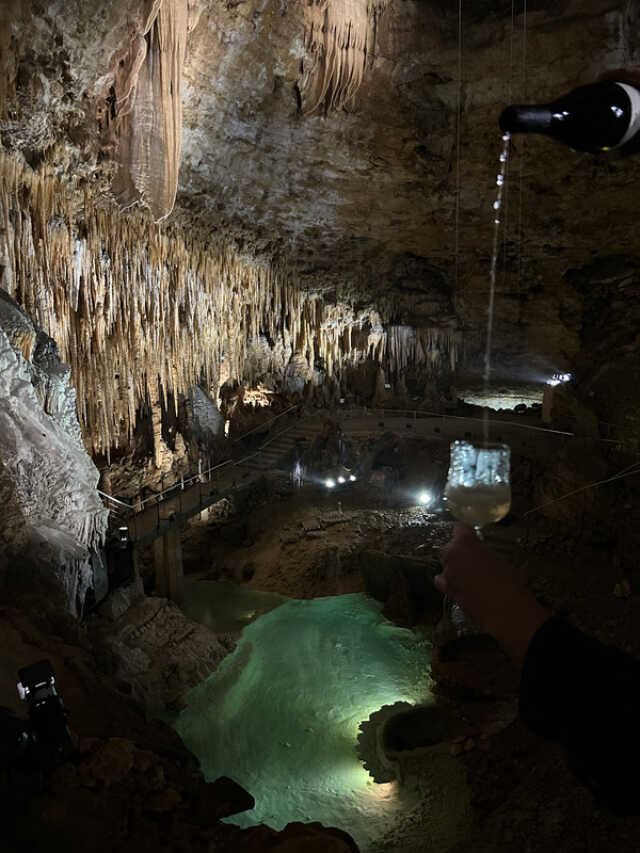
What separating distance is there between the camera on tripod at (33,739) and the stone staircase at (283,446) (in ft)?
37.6

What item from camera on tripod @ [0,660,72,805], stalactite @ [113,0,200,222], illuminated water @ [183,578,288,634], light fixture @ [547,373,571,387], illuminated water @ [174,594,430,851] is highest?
stalactite @ [113,0,200,222]

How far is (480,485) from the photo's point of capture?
Result: 1754 millimetres

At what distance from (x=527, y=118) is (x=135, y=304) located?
26.8 ft

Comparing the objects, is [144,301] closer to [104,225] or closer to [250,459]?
[104,225]

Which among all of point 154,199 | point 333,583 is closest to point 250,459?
point 333,583

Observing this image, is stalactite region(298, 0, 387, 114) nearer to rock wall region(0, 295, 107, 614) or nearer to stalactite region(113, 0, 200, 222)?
stalactite region(113, 0, 200, 222)

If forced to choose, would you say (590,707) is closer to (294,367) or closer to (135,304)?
(135,304)

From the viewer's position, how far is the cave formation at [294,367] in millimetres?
4785

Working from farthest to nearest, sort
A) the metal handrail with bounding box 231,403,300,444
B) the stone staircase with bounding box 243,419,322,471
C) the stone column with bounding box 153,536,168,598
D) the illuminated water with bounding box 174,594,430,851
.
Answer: the metal handrail with bounding box 231,403,300,444 < the stone staircase with bounding box 243,419,322,471 < the stone column with bounding box 153,536,168,598 < the illuminated water with bounding box 174,594,430,851

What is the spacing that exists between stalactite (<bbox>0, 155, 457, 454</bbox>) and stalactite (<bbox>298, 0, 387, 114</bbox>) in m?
3.37

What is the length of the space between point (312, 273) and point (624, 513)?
876 centimetres

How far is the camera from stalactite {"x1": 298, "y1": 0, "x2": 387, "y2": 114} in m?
6.76

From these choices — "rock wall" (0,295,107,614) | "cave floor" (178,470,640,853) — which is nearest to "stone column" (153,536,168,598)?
"cave floor" (178,470,640,853)

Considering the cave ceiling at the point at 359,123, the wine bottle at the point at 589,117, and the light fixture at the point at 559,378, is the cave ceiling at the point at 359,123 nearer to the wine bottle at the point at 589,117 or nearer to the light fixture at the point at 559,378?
the light fixture at the point at 559,378
